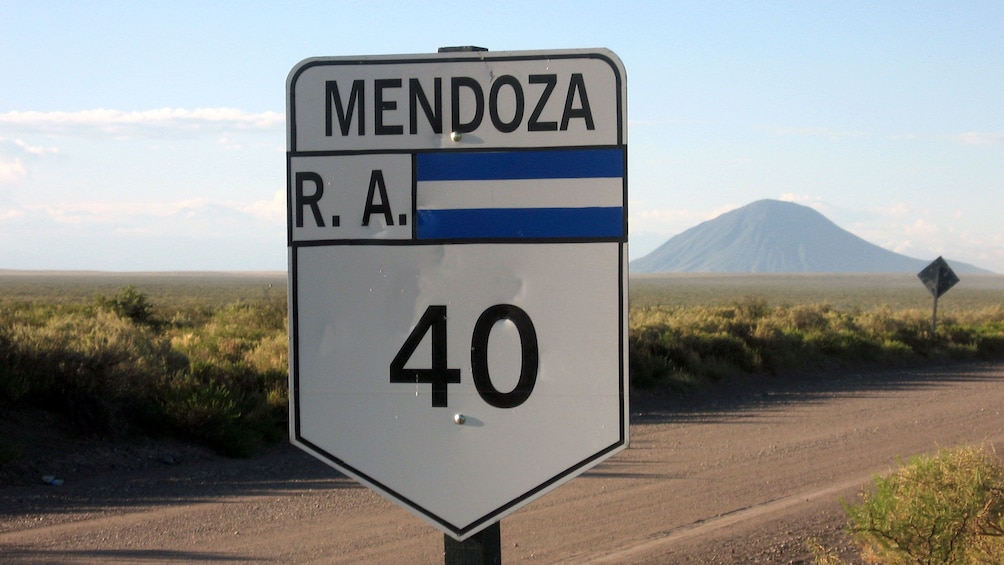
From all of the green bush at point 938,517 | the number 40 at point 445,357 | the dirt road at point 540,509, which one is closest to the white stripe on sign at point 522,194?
the number 40 at point 445,357

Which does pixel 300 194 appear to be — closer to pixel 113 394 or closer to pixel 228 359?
pixel 113 394

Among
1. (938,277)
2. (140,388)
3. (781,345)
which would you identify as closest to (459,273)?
(140,388)

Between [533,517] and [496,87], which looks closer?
[496,87]

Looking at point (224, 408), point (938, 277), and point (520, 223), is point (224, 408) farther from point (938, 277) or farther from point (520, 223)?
point (938, 277)

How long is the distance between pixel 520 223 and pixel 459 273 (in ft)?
0.55

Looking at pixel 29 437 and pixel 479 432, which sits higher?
pixel 479 432

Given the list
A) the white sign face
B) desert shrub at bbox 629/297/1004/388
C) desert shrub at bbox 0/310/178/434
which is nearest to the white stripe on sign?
the white sign face

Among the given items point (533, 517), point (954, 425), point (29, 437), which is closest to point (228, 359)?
point (29, 437)

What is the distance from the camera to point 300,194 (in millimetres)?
2104

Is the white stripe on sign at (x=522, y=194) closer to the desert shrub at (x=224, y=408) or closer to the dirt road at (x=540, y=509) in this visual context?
the dirt road at (x=540, y=509)

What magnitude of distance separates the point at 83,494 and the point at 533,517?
358 cm

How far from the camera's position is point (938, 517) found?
16.0 ft

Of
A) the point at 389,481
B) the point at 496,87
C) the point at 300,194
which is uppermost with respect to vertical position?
the point at 496,87

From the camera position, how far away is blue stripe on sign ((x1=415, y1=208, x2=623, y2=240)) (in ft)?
6.68
